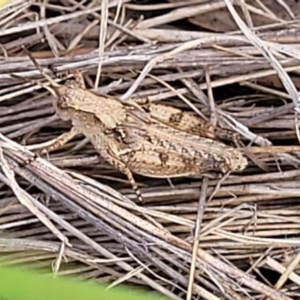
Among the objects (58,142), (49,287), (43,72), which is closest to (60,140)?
(58,142)

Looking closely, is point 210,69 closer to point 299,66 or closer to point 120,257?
point 299,66

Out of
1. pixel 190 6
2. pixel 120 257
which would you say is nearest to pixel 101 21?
pixel 190 6

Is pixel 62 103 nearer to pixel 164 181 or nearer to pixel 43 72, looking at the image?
pixel 43 72

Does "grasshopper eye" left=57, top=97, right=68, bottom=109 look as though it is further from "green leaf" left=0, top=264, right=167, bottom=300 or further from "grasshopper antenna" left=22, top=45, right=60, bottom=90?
"green leaf" left=0, top=264, right=167, bottom=300

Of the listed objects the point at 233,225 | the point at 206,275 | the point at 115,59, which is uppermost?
the point at 115,59

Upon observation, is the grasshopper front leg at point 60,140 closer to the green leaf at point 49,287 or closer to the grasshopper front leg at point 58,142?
the grasshopper front leg at point 58,142
